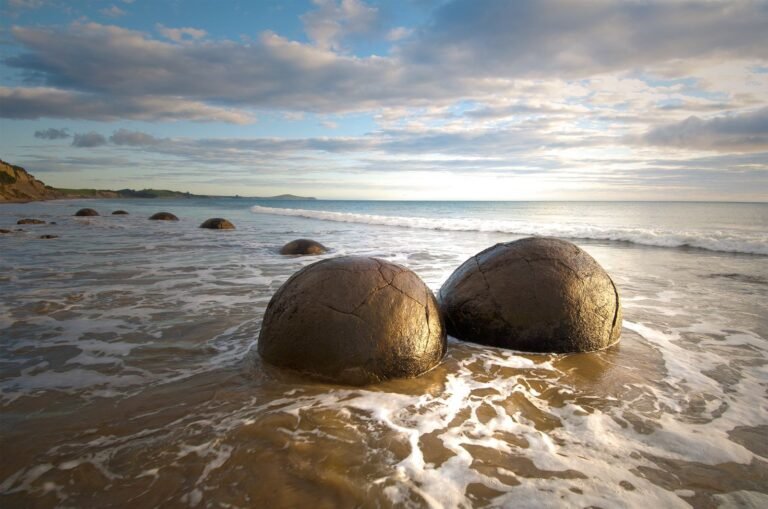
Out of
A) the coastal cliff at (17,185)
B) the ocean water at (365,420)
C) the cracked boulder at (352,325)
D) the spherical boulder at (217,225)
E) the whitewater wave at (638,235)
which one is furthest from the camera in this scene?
the coastal cliff at (17,185)

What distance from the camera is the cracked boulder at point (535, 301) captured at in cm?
409

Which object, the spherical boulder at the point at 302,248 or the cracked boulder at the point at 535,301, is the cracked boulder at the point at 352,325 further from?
the spherical boulder at the point at 302,248

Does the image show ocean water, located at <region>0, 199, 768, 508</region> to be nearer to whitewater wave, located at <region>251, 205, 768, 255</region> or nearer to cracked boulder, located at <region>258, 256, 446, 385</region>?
cracked boulder, located at <region>258, 256, 446, 385</region>

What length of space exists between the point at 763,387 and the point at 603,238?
14.8 metres

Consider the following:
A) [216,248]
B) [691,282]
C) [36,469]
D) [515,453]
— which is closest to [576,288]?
[515,453]

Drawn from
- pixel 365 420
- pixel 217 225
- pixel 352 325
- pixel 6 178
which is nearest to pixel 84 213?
→ pixel 217 225

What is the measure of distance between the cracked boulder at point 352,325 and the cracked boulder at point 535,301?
0.72 m

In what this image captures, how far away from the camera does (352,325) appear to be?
3295 mm

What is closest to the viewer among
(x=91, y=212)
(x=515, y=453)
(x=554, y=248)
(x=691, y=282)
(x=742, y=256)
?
(x=515, y=453)

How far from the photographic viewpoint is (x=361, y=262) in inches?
147

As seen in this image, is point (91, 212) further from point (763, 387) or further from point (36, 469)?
point (763, 387)

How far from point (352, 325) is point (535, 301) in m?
1.85

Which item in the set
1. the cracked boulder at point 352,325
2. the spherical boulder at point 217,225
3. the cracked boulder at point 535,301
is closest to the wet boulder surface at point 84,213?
the spherical boulder at point 217,225

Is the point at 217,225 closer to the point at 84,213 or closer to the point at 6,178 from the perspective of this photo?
the point at 84,213
